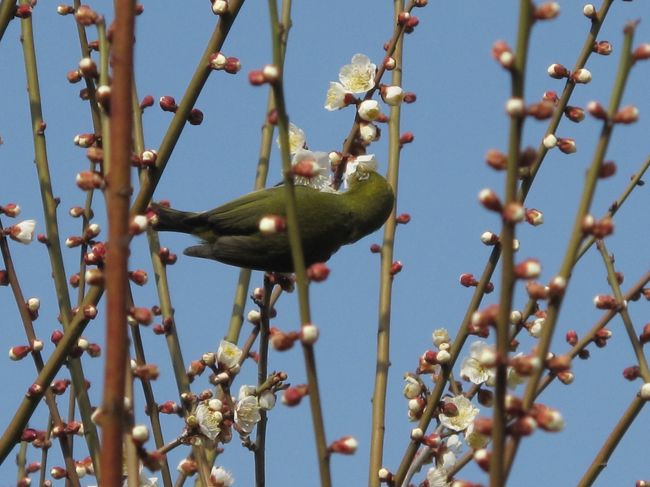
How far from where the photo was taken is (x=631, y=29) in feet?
6.48

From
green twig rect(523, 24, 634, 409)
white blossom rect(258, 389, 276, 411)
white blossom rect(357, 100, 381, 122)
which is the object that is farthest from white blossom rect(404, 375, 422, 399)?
green twig rect(523, 24, 634, 409)

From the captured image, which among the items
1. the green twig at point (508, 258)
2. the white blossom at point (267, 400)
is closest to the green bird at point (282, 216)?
the white blossom at point (267, 400)

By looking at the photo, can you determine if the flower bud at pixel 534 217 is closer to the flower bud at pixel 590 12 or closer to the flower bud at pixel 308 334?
the flower bud at pixel 590 12

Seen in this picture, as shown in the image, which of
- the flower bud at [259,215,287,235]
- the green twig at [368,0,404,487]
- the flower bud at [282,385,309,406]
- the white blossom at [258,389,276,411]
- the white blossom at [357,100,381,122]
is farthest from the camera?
the white blossom at [357,100,381,122]

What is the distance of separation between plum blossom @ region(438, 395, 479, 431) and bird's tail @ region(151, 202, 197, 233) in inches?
52.3

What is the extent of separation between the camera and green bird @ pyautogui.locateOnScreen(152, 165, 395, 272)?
446 centimetres

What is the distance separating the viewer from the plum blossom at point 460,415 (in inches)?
157

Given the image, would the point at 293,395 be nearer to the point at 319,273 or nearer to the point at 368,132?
the point at 319,273

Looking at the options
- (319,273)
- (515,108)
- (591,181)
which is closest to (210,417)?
(319,273)

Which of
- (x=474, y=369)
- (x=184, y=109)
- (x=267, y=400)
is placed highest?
(x=184, y=109)

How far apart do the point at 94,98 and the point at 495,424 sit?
2.30 meters

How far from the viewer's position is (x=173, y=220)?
4.59m

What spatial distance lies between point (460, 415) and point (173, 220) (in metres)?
1.43

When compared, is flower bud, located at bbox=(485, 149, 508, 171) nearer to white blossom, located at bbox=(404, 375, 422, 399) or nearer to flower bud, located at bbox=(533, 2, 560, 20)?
flower bud, located at bbox=(533, 2, 560, 20)
